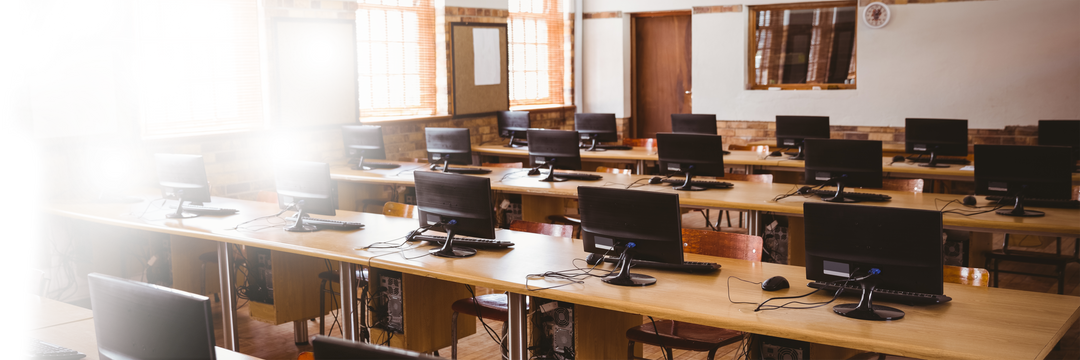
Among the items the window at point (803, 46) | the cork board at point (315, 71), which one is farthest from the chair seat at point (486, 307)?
the window at point (803, 46)

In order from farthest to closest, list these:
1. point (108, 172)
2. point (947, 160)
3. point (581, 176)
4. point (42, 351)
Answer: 1. point (947, 160)
2. point (581, 176)
3. point (108, 172)
4. point (42, 351)

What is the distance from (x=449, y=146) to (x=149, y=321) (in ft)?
15.6

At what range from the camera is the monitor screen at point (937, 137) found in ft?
21.0

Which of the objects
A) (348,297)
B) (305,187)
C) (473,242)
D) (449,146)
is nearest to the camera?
(348,297)

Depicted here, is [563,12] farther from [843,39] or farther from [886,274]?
[886,274]

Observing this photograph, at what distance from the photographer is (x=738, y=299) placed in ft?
9.68

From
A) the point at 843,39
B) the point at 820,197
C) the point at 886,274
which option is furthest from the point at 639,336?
the point at 843,39

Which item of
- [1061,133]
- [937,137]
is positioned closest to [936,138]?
[937,137]

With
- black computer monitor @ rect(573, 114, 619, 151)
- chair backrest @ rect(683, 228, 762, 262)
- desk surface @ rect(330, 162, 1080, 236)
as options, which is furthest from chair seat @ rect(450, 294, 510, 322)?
black computer monitor @ rect(573, 114, 619, 151)

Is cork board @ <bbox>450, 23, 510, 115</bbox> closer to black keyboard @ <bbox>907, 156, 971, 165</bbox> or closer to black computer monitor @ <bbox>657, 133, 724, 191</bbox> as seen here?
black computer monitor @ <bbox>657, 133, 724, 191</bbox>

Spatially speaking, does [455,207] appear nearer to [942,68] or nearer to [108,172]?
[108,172]

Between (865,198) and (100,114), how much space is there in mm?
4951

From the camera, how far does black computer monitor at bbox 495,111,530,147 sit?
8422 mm

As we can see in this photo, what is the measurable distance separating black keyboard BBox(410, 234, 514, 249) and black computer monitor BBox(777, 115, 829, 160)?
401cm
